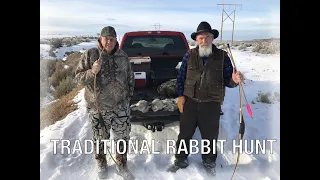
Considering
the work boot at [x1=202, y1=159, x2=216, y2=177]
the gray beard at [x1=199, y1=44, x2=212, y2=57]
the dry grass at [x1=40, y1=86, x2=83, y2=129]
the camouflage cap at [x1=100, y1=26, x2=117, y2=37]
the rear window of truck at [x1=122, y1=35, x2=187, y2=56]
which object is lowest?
the work boot at [x1=202, y1=159, x2=216, y2=177]

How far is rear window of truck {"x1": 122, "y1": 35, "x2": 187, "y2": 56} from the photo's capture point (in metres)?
5.66

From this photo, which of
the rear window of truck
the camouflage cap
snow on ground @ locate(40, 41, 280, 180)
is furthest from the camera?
the rear window of truck

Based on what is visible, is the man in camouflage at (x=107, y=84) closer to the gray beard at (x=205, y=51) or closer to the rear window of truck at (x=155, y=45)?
the gray beard at (x=205, y=51)

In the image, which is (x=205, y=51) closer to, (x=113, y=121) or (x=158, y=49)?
(x=113, y=121)

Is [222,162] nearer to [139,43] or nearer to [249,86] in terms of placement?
[139,43]

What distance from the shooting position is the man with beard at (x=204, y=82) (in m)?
3.42

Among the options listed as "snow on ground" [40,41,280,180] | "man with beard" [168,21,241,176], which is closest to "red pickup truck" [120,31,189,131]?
"snow on ground" [40,41,280,180]

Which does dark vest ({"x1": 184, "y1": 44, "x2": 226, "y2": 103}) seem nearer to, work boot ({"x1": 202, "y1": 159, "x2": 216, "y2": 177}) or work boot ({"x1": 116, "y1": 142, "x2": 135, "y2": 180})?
work boot ({"x1": 202, "y1": 159, "x2": 216, "y2": 177})

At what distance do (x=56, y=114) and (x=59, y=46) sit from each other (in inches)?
251

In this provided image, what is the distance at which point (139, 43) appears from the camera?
5695 millimetres

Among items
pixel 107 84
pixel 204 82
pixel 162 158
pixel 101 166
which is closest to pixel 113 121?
pixel 107 84

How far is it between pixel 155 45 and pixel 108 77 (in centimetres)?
257

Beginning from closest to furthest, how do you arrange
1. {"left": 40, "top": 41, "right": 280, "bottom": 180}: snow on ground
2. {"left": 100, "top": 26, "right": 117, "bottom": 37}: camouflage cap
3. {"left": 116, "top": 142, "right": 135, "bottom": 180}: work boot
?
{"left": 100, "top": 26, "right": 117, "bottom": 37}: camouflage cap, {"left": 116, "top": 142, "right": 135, "bottom": 180}: work boot, {"left": 40, "top": 41, "right": 280, "bottom": 180}: snow on ground
